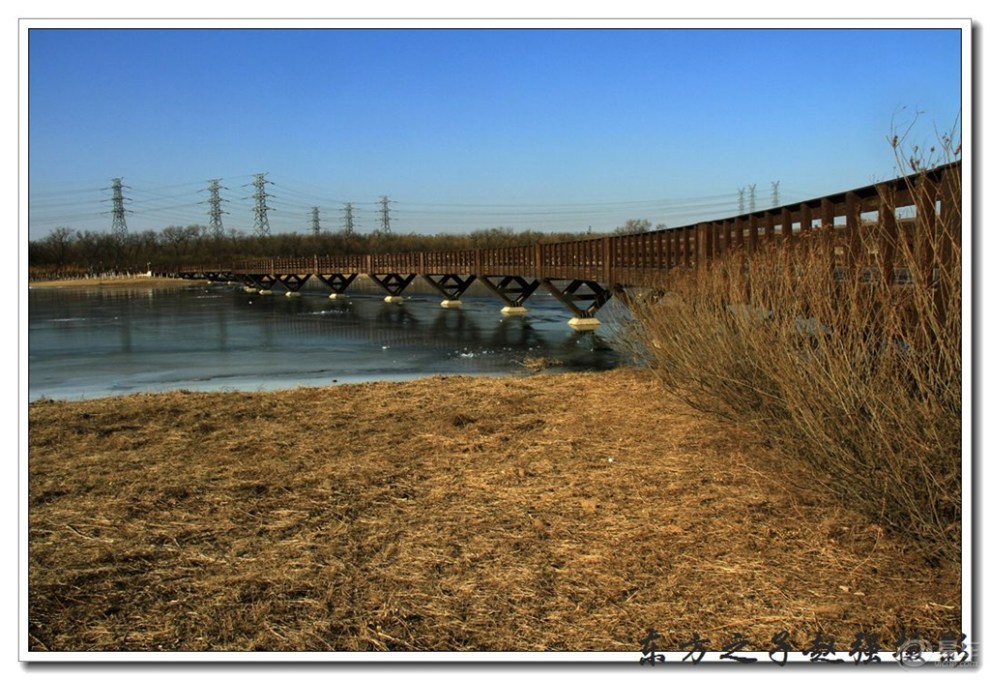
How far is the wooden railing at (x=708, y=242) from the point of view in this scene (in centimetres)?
471

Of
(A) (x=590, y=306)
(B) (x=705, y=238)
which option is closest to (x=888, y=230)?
(B) (x=705, y=238)

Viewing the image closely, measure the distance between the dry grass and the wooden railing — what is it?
1801 millimetres

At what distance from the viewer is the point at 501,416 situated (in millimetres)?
9211

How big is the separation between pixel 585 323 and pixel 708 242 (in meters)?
12.5

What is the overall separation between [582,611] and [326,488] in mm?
2826

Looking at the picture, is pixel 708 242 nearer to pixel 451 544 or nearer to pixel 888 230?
pixel 888 230

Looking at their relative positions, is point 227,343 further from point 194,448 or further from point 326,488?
point 326,488

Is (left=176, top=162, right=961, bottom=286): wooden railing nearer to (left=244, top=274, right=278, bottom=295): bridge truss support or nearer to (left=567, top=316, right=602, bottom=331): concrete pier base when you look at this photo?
(left=567, top=316, right=602, bottom=331): concrete pier base

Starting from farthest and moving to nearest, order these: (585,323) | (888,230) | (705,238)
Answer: (585,323) → (705,238) → (888,230)

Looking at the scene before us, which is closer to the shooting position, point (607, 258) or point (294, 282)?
point (607, 258)

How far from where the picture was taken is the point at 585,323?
26.7 m

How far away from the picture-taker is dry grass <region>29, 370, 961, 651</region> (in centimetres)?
388

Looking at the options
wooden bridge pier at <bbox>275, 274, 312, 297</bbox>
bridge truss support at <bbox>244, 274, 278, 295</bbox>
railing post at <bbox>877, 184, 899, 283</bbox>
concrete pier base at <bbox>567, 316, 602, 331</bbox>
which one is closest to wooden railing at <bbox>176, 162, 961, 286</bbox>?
railing post at <bbox>877, 184, 899, 283</bbox>
